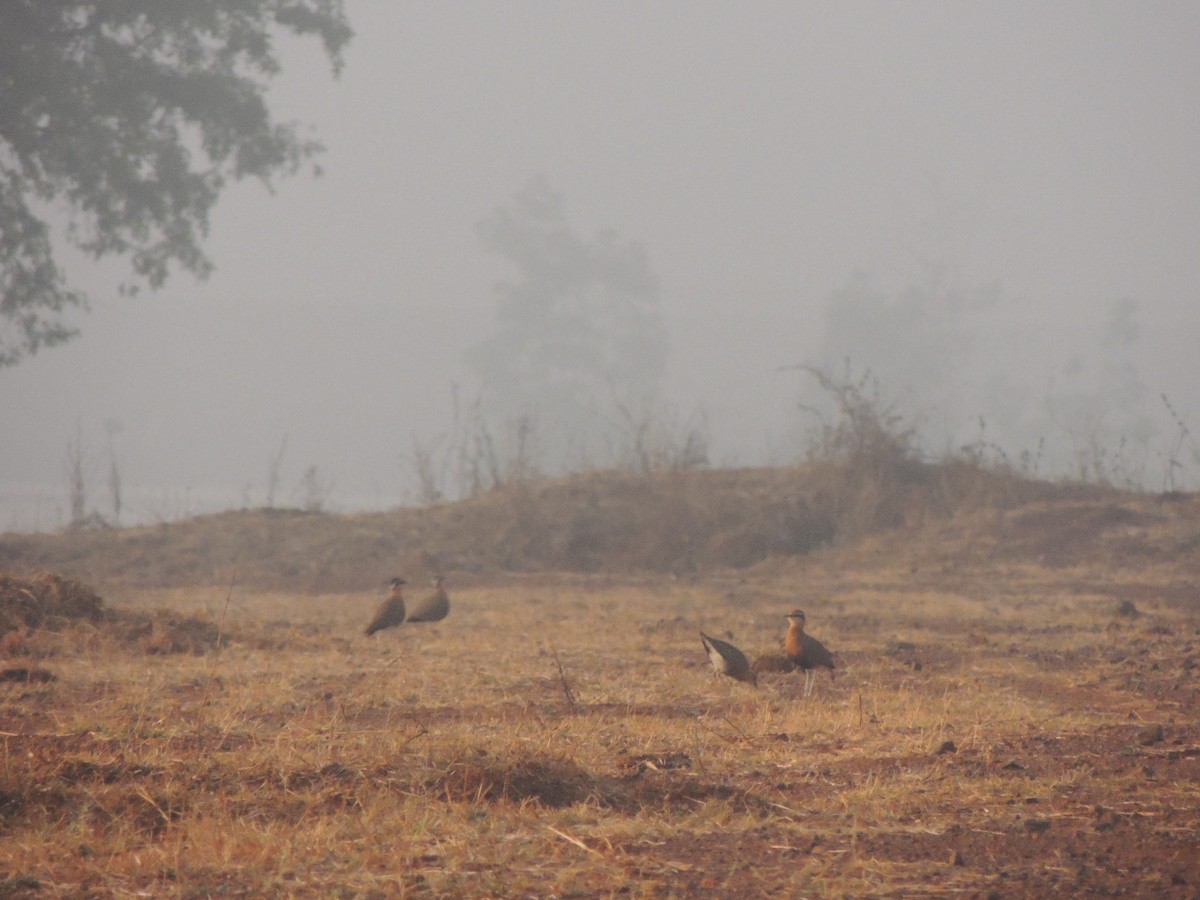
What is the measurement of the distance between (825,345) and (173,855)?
59698 mm

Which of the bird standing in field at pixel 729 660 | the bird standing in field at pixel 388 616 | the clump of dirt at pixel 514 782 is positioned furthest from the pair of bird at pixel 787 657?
the bird standing in field at pixel 388 616

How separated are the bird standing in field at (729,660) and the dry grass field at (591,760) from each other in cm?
12

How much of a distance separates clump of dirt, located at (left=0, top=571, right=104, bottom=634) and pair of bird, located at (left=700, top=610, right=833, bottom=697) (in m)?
5.18

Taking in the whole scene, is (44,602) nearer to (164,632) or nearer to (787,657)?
(164,632)

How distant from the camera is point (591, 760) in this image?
509cm

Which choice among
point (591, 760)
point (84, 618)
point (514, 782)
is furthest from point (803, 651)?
point (84, 618)

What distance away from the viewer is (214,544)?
17969mm

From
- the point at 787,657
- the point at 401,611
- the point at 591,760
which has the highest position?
the point at 401,611

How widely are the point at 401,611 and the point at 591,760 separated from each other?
17.5 feet

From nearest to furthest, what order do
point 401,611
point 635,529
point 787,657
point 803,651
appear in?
point 803,651
point 787,657
point 401,611
point 635,529

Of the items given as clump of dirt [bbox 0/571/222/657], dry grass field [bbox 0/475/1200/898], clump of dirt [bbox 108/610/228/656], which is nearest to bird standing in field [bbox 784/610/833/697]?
dry grass field [bbox 0/475/1200/898]

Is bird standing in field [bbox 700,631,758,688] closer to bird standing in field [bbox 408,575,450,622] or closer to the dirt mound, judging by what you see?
bird standing in field [bbox 408,575,450,622]

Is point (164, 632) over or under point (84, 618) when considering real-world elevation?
under

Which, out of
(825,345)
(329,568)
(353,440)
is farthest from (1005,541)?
(353,440)
